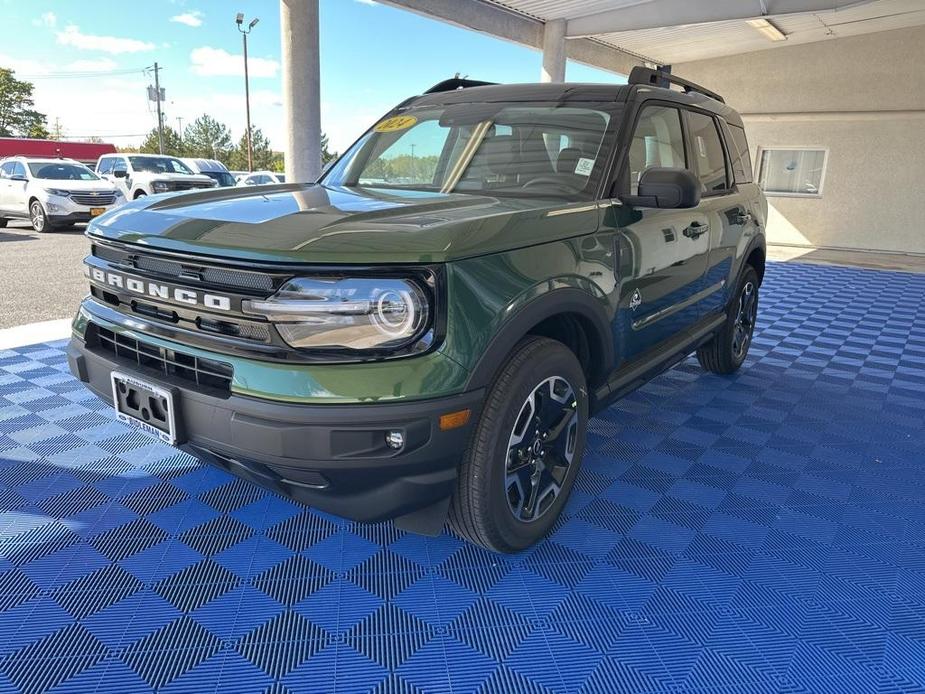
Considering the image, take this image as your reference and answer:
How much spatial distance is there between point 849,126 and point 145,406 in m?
16.1

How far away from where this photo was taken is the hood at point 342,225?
1.84m

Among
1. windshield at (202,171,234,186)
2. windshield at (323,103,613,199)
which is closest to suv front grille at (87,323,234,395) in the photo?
windshield at (323,103,613,199)

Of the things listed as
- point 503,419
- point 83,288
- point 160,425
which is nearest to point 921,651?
point 503,419

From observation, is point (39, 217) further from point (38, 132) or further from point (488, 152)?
point (38, 132)

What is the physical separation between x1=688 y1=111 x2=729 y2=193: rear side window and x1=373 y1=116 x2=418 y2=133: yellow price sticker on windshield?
150cm

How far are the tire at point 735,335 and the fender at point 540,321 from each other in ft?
7.01

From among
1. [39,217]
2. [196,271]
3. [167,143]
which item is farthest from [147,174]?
[167,143]

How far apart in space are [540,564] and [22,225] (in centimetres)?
1698

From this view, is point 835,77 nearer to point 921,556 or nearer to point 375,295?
point 921,556

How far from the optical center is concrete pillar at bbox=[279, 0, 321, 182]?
8320 mm

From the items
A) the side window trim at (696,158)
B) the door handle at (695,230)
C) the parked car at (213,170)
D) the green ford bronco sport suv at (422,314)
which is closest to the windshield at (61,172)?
the parked car at (213,170)

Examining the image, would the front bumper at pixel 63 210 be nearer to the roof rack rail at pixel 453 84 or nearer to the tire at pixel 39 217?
the tire at pixel 39 217

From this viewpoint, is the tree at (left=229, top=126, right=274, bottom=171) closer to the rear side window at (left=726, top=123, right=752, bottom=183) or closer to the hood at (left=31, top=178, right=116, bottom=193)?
the hood at (left=31, top=178, right=116, bottom=193)

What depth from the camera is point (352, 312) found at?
181cm
